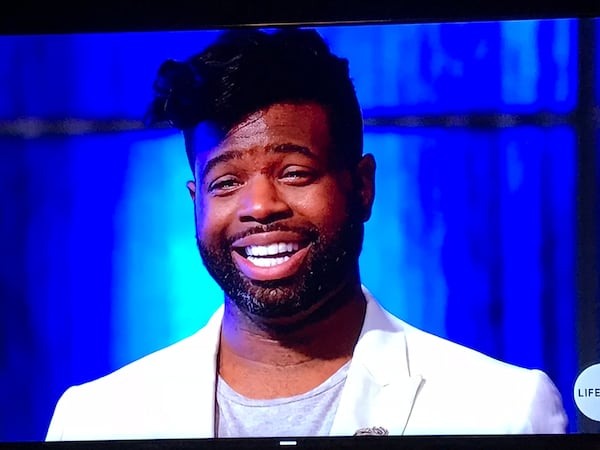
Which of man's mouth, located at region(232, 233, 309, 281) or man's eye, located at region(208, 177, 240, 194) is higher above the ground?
man's eye, located at region(208, 177, 240, 194)

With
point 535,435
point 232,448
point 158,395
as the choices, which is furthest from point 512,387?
point 158,395

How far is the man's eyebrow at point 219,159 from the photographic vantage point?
2242 millimetres

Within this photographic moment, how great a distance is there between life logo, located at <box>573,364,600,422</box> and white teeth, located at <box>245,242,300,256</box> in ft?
2.94

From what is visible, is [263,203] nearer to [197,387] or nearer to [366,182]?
[366,182]

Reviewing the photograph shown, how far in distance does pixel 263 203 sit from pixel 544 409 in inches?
39.1

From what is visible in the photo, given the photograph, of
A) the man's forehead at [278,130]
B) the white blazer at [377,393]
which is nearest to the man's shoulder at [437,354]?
the white blazer at [377,393]

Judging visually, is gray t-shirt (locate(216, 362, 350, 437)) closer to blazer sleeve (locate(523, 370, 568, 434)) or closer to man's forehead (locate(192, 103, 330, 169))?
blazer sleeve (locate(523, 370, 568, 434))

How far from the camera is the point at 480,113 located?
7.42ft

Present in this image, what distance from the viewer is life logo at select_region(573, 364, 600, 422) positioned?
2.24 metres

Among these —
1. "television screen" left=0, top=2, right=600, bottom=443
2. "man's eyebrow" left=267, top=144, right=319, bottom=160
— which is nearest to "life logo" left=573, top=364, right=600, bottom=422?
"television screen" left=0, top=2, right=600, bottom=443

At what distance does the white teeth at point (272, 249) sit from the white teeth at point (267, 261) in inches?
0.6

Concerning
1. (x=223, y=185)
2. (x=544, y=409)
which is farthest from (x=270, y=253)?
(x=544, y=409)

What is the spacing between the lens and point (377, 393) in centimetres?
221

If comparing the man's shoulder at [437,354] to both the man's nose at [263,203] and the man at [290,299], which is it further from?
the man's nose at [263,203]
